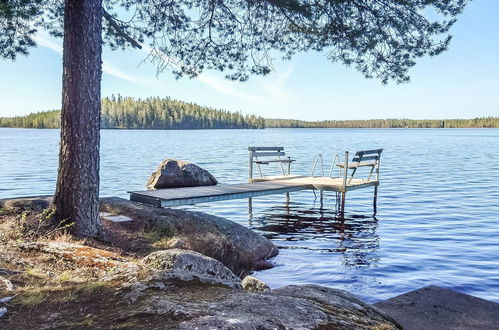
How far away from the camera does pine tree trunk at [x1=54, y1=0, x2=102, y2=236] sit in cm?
690

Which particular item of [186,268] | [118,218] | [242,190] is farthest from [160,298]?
[242,190]

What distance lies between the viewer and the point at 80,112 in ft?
22.6

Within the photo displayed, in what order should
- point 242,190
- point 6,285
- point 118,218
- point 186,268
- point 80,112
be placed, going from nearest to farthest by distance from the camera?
point 6,285 < point 186,268 < point 80,112 < point 118,218 < point 242,190

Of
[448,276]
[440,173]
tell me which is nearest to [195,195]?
[448,276]

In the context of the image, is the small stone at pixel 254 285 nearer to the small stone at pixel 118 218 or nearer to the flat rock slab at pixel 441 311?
the flat rock slab at pixel 441 311

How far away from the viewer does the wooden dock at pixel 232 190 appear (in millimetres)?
12246

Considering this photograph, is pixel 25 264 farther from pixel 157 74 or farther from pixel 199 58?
pixel 199 58

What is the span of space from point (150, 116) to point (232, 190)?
143705 mm

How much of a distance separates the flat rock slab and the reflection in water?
3861 mm

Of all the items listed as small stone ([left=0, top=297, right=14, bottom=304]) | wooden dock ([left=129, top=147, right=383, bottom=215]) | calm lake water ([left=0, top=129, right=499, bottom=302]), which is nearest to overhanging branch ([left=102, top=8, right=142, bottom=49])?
wooden dock ([left=129, top=147, right=383, bottom=215])

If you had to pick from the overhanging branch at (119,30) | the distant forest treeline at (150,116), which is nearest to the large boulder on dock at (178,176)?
the overhanging branch at (119,30)

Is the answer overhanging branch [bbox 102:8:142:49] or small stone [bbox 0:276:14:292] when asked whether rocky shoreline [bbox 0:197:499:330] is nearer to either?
small stone [bbox 0:276:14:292]

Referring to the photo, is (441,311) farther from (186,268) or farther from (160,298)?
(160,298)

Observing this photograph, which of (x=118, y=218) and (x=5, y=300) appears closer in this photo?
(x=5, y=300)
